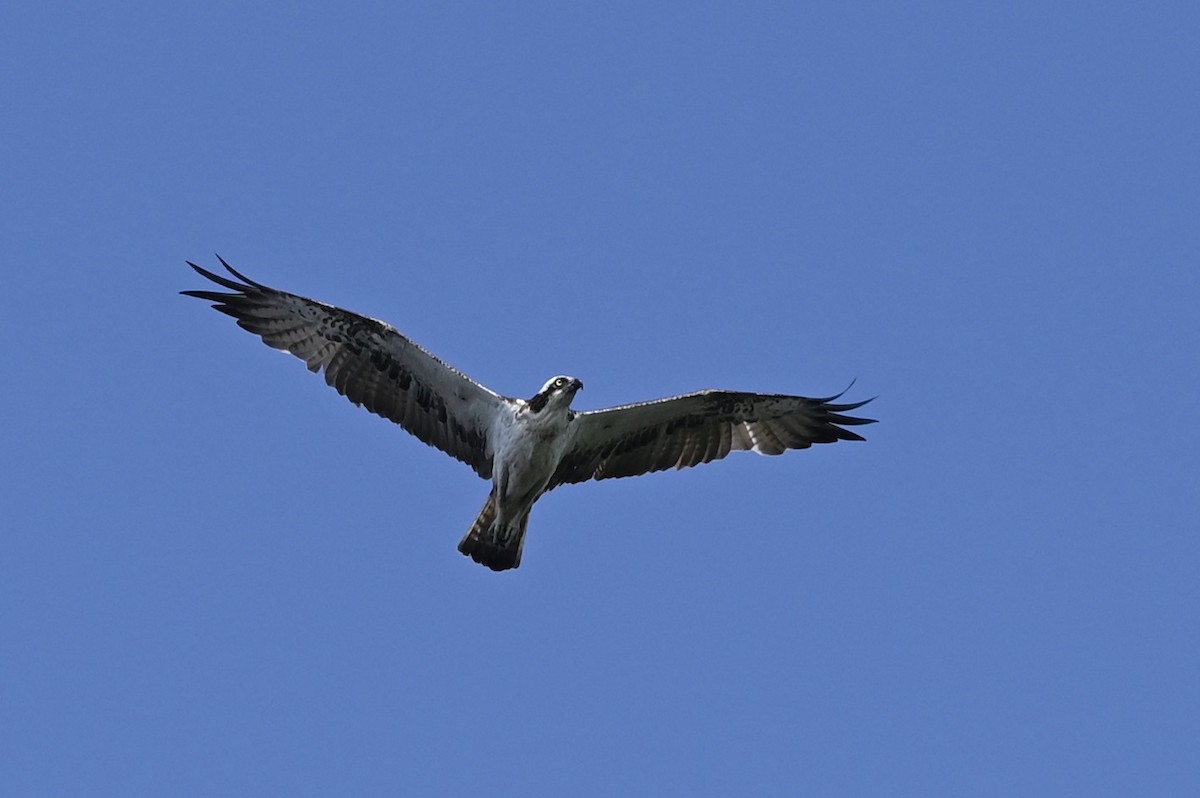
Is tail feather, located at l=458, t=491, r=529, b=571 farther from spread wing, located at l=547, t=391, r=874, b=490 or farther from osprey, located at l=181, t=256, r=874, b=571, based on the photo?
spread wing, located at l=547, t=391, r=874, b=490

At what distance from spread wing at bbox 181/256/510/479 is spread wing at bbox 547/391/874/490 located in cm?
110

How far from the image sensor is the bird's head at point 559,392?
17.1 metres

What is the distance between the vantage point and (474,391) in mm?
17891

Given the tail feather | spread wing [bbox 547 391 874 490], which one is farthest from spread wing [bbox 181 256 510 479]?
spread wing [bbox 547 391 874 490]

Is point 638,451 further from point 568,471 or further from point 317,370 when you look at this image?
point 317,370

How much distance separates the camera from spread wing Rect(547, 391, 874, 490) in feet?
60.6

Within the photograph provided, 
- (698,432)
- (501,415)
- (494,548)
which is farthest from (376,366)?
(698,432)

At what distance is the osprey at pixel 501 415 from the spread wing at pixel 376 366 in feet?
0.04

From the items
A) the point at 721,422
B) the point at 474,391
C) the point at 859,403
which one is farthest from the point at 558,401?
the point at 859,403

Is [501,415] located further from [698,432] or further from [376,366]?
[698,432]

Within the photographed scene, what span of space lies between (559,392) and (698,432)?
2.32 metres

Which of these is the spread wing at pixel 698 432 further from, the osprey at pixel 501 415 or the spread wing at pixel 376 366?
the spread wing at pixel 376 366

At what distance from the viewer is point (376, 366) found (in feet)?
59.6

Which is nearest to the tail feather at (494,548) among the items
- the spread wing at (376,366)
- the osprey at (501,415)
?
the osprey at (501,415)
